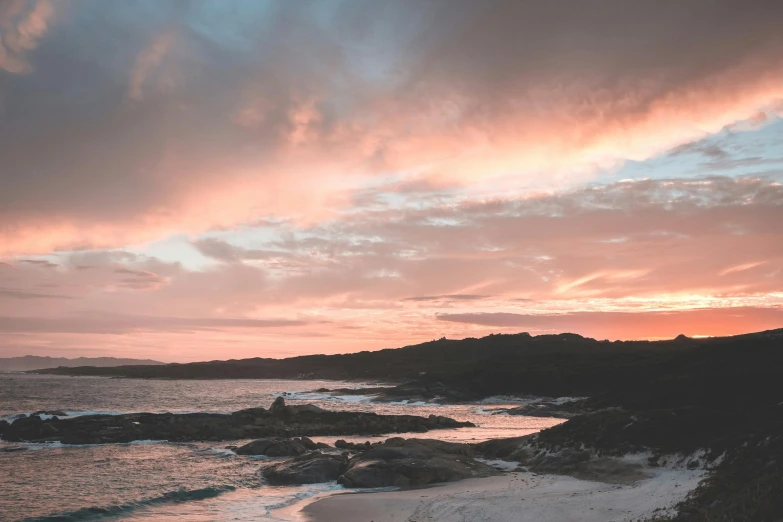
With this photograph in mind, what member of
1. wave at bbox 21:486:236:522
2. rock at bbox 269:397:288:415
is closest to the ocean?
wave at bbox 21:486:236:522

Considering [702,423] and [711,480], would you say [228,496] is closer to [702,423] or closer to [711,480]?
[711,480]

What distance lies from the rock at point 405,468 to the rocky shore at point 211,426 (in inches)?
815

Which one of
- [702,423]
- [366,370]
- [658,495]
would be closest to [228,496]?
[658,495]

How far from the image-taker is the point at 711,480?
752 inches

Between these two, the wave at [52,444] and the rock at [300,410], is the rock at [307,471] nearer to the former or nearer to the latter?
the wave at [52,444]

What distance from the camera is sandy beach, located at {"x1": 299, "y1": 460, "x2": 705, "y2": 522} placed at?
18750 mm

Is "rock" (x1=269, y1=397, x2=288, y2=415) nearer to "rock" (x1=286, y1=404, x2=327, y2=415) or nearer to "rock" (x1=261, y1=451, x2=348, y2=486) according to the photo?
"rock" (x1=286, y1=404, x2=327, y2=415)

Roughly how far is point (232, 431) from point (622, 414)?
102 feet

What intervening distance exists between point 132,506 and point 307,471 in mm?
8493

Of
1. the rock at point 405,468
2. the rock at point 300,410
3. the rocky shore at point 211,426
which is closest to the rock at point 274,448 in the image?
the rock at point 405,468

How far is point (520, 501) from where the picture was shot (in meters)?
21.0

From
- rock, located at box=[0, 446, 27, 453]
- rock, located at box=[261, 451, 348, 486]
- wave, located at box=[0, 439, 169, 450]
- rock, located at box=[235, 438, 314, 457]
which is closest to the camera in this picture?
rock, located at box=[261, 451, 348, 486]

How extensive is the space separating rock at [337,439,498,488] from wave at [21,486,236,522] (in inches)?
243

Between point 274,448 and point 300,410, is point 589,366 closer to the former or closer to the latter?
point 300,410
